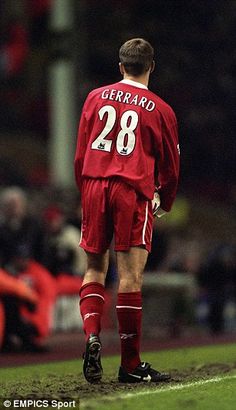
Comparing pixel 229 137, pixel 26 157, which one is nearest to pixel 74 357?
pixel 229 137

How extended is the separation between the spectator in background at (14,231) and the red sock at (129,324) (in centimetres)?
495

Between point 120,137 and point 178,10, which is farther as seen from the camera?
point 178,10

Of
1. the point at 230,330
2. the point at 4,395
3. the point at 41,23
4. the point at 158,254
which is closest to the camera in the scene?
the point at 4,395

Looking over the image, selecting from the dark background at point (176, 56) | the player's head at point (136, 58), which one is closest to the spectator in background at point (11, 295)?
the player's head at point (136, 58)

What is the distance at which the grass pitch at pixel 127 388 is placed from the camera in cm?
570

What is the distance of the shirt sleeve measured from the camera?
7.02 meters

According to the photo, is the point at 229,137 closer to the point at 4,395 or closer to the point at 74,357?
the point at 74,357

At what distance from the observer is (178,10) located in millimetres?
18156

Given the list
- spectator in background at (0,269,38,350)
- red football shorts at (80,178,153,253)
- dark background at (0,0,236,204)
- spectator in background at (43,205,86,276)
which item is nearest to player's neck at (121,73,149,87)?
red football shorts at (80,178,153,253)

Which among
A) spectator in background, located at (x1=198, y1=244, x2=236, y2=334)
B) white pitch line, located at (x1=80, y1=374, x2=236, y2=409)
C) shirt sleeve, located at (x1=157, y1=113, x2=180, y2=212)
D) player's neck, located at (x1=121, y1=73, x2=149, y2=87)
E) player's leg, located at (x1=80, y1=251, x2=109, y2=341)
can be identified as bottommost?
white pitch line, located at (x1=80, y1=374, x2=236, y2=409)

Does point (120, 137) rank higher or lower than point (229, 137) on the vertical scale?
lower

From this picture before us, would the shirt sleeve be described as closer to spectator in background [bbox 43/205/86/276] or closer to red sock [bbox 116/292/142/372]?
red sock [bbox 116/292/142/372]

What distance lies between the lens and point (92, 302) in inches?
275

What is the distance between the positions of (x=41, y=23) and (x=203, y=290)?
6.92 meters
